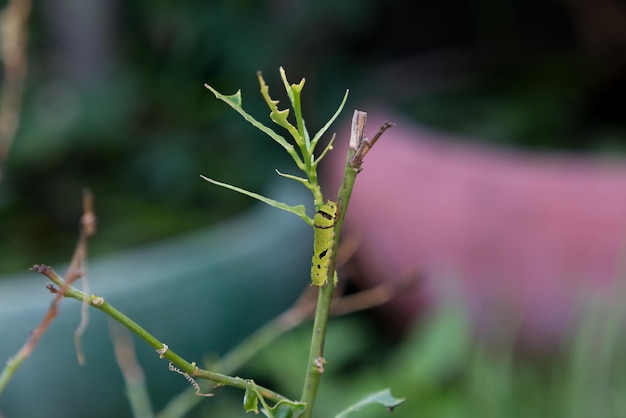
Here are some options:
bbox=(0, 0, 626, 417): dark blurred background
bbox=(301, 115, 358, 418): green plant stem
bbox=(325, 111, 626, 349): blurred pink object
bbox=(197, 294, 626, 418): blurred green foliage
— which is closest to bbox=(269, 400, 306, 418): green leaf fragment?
bbox=(301, 115, 358, 418): green plant stem

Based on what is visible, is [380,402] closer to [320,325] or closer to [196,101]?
[320,325]

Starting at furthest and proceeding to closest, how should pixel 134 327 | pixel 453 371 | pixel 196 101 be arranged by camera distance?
pixel 196 101
pixel 453 371
pixel 134 327

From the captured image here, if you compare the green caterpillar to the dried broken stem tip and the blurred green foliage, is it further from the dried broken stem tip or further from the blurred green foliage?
the blurred green foliage

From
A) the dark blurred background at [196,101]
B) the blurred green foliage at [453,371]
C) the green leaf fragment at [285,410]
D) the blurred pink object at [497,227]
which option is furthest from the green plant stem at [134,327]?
the dark blurred background at [196,101]

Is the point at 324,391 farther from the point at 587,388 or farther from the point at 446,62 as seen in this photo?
the point at 446,62

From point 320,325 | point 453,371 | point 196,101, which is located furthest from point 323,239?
point 196,101
